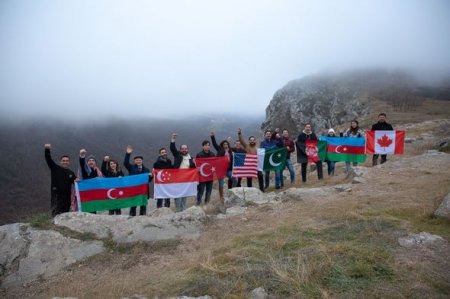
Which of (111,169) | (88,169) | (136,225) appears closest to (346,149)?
(111,169)

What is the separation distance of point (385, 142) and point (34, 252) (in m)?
13.8

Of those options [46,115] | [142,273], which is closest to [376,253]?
[142,273]

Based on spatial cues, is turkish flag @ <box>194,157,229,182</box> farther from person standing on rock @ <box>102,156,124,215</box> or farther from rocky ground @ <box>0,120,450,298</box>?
person standing on rock @ <box>102,156,124,215</box>

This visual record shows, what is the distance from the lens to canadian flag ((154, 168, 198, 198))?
12.0 meters

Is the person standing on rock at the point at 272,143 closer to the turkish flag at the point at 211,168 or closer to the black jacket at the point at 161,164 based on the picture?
the turkish flag at the point at 211,168

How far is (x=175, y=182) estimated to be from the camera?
39.6 feet

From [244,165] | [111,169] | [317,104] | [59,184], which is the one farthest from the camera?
[317,104]

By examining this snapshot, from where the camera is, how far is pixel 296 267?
17.6 feet

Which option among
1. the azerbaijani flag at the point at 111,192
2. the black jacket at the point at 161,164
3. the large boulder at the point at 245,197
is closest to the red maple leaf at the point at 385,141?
the large boulder at the point at 245,197

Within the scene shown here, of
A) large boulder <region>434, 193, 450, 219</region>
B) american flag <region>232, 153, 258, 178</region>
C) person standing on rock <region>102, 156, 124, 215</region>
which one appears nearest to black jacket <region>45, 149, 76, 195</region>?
person standing on rock <region>102, 156, 124, 215</region>

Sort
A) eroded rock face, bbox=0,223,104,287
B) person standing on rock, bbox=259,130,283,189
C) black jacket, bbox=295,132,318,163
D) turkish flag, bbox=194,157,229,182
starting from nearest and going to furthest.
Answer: eroded rock face, bbox=0,223,104,287 → turkish flag, bbox=194,157,229,182 → person standing on rock, bbox=259,130,283,189 → black jacket, bbox=295,132,318,163

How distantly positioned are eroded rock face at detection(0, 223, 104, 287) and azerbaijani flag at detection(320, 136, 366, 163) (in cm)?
1078

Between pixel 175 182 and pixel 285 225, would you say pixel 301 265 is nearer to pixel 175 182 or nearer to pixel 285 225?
pixel 285 225

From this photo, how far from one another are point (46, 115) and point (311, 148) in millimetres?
167710
